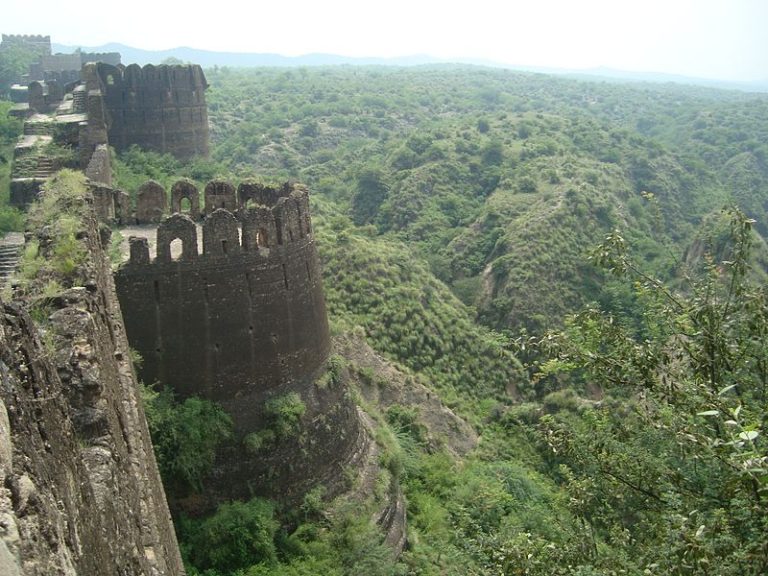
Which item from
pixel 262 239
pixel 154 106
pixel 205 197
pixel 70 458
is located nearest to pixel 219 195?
pixel 205 197

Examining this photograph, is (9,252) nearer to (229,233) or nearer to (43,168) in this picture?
(229,233)

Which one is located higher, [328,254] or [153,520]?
[153,520]

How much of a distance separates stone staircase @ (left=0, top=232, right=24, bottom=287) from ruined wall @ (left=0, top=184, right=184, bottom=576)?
15.2 feet

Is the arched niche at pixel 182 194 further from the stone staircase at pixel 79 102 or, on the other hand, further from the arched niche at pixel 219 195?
the stone staircase at pixel 79 102

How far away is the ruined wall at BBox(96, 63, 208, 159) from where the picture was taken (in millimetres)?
25797

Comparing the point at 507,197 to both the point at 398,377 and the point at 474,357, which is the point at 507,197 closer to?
the point at 474,357

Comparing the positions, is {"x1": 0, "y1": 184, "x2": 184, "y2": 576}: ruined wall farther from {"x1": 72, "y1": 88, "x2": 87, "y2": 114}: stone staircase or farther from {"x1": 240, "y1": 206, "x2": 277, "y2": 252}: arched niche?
{"x1": 72, "y1": 88, "x2": 87, "y2": 114}: stone staircase

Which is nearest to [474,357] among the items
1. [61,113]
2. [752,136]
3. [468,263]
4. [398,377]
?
[398,377]

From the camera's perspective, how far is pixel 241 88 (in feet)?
258

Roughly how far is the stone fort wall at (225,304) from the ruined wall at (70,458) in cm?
456

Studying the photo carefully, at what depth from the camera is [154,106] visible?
26.4 meters

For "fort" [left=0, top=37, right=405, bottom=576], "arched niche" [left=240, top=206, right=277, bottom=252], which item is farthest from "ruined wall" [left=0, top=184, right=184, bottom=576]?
"arched niche" [left=240, top=206, right=277, bottom=252]

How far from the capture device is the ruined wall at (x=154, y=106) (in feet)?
84.6

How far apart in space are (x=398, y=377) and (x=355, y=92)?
203 feet
